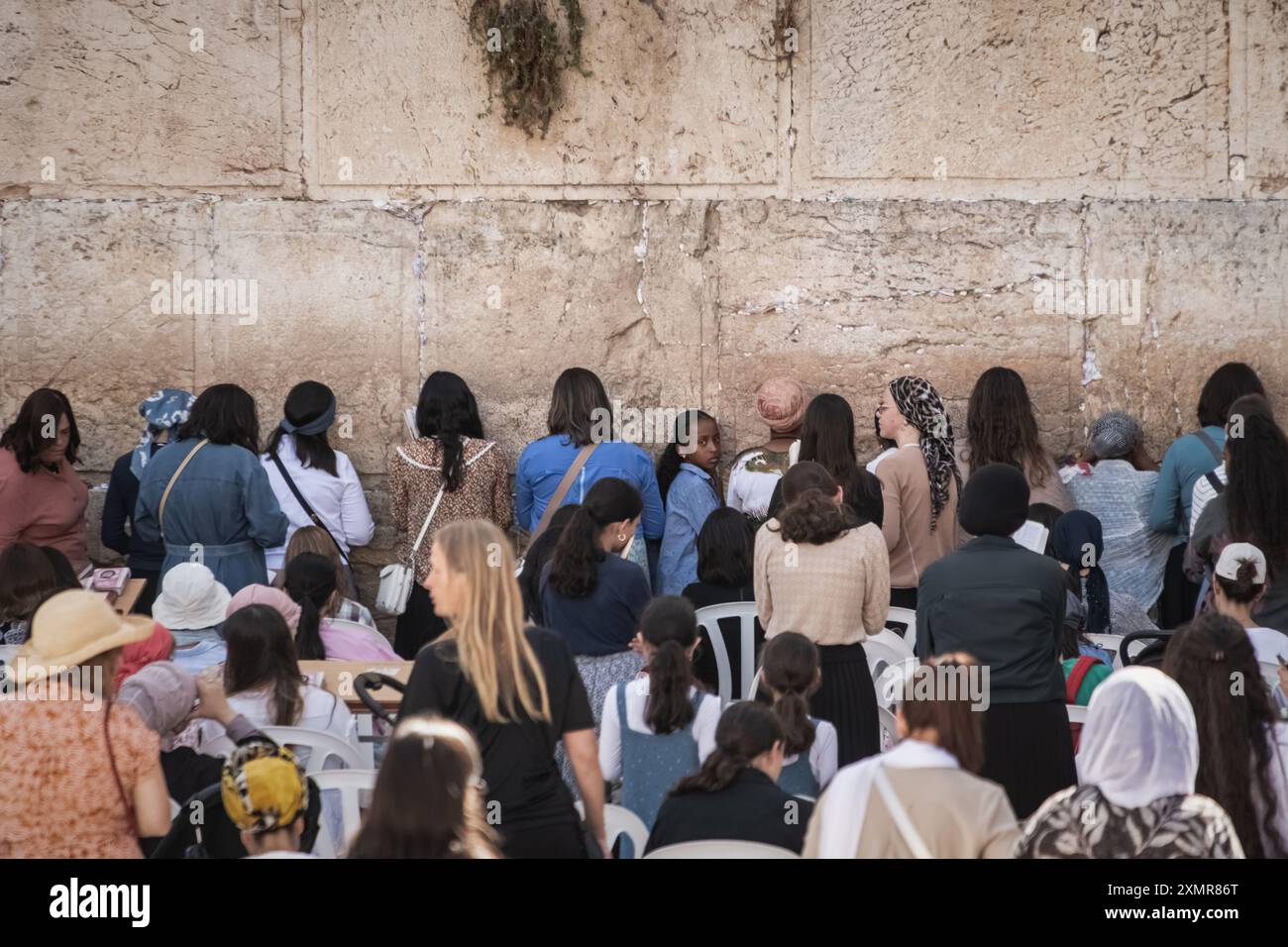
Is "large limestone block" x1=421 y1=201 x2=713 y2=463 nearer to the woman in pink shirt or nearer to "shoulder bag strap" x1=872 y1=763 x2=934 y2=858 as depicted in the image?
the woman in pink shirt

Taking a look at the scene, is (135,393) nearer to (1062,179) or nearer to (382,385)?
(382,385)

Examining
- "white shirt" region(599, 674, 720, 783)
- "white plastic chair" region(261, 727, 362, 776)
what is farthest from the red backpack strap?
"white plastic chair" region(261, 727, 362, 776)

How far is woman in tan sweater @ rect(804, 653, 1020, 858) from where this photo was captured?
3.26 metres

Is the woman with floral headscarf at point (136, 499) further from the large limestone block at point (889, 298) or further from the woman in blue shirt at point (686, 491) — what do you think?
the large limestone block at point (889, 298)

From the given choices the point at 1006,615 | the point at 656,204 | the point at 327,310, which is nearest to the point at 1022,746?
the point at 1006,615

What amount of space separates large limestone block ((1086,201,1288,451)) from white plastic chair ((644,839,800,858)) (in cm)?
474

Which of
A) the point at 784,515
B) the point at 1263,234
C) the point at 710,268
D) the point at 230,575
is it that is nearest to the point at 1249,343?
the point at 1263,234

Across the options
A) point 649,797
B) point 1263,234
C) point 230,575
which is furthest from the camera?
point 1263,234

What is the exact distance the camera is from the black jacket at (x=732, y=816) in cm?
386

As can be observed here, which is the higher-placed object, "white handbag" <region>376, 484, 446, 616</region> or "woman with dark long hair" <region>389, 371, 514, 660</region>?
"woman with dark long hair" <region>389, 371, 514, 660</region>

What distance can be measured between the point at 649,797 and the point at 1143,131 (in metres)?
4.84

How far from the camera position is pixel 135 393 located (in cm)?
796

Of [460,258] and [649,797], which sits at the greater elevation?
[460,258]

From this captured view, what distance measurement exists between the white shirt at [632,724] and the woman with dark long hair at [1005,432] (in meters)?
2.84
